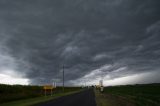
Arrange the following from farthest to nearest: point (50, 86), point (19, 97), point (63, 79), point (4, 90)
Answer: point (63, 79) < point (50, 86) < point (4, 90) < point (19, 97)

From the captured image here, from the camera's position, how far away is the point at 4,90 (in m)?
47.5

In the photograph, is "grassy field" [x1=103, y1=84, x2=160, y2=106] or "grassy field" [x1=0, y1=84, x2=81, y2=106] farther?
"grassy field" [x1=0, y1=84, x2=81, y2=106]

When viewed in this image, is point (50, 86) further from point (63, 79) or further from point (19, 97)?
point (63, 79)

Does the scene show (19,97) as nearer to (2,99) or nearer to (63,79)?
(2,99)

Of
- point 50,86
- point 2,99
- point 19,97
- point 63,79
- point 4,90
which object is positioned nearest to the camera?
point 2,99

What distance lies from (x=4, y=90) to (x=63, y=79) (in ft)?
115

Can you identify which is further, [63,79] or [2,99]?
[63,79]

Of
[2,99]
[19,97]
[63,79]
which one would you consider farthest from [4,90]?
[63,79]

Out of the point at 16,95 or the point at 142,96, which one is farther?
the point at 16,95

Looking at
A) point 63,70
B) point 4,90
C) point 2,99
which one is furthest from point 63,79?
point 2,99

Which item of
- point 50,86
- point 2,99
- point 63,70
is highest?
point 63,70

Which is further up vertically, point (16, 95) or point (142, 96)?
point (16, 95)

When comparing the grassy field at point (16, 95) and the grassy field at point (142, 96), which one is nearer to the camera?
the grassy field at point (142, 96)

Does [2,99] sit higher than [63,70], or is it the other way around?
[63,70]
